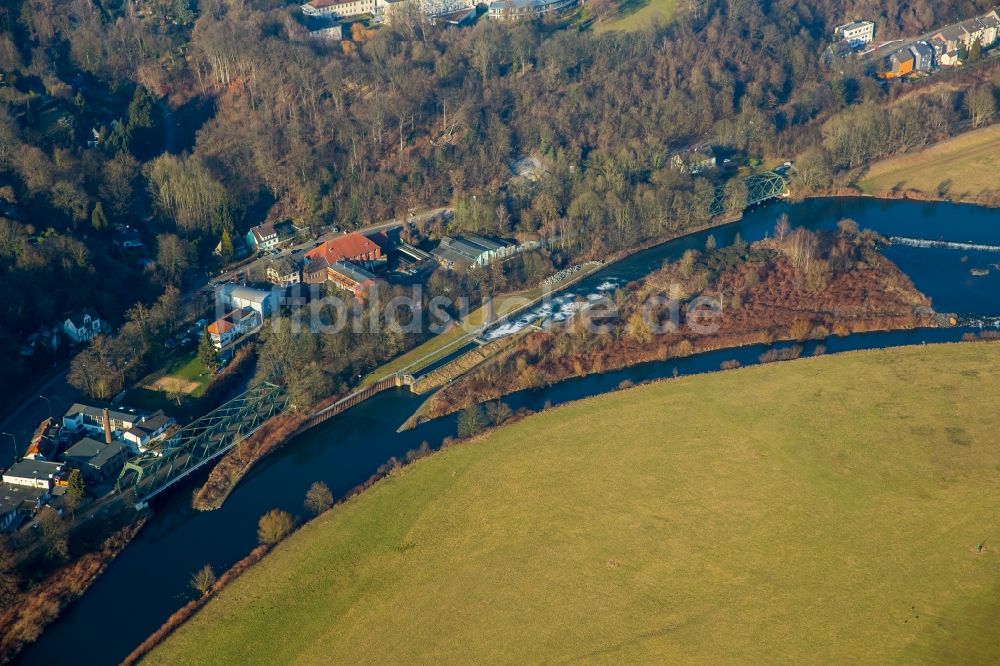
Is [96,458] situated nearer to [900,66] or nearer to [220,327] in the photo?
[220,327]

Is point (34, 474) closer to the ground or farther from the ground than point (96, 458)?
farther from the ground

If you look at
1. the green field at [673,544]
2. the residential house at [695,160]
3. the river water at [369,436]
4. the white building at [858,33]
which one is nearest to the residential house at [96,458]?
the river water at [369,436]

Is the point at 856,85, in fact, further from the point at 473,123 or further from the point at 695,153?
the point at 473,123

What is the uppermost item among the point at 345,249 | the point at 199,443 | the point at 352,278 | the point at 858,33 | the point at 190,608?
the point at 858,33

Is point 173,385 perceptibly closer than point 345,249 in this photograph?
Yes

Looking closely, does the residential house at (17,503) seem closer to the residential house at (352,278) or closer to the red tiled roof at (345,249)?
the residential house at (352,278)

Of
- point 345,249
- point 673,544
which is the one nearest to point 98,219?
point 345,249
